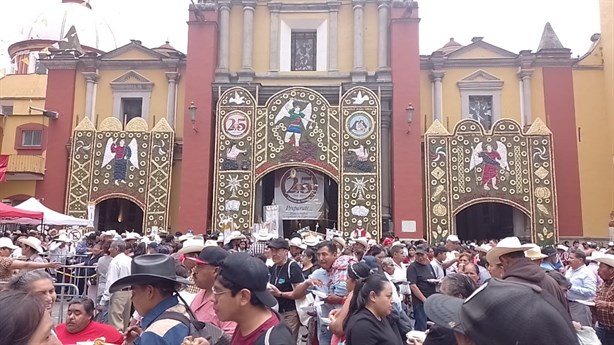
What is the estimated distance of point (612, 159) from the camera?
22.7 meters

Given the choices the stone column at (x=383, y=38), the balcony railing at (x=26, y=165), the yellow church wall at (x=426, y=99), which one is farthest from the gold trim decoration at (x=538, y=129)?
the balcony railing at (x=26, y=165)

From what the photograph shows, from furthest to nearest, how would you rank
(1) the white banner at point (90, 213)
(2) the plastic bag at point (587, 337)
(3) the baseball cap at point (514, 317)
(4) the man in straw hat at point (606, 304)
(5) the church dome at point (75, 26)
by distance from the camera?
(5) the church dome at point (75, 26)
(1) the white banner at point (90, 213)
(4) the man in straw hat at point (606, 304)
(2) the plastic bag at point (587, 337)
(3) the baseball cap at point (514, 317)

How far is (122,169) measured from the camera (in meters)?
21.8

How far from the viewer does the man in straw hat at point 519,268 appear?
485 cm

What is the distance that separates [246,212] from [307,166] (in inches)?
113

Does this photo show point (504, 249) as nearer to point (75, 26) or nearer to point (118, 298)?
point (118, 298)

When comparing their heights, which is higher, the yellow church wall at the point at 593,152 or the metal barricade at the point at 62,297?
the yellow church wall at the point at 593,152

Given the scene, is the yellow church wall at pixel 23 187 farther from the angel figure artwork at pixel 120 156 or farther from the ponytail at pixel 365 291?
the ponytail at pixel 365 291

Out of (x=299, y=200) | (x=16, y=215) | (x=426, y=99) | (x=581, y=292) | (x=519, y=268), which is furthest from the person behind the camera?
(x=426, y=99)

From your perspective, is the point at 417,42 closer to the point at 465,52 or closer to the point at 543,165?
the point at 465,52

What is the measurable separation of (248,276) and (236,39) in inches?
853

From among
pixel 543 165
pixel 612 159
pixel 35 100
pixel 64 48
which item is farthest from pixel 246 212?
pixel 35 100

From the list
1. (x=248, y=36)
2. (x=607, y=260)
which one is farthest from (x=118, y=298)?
(x=248, y=36)

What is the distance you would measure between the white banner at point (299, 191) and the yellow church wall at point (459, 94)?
662cm
